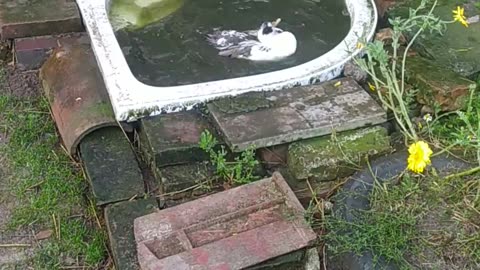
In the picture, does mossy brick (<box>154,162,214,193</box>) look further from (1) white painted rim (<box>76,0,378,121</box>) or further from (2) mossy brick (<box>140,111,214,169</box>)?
(1) white painted rim (<box>76,0,378,121</box>)

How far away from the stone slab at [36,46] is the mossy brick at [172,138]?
74 cm

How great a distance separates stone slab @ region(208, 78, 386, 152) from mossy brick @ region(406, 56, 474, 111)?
17cm

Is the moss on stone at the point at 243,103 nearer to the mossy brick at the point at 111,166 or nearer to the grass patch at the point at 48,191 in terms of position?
the mossy brick at the point at 111,166

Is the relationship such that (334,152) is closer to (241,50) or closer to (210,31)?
(241,50)

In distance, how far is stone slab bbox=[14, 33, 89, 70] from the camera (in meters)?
3.22

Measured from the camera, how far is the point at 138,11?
132 inches

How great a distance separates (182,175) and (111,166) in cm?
29

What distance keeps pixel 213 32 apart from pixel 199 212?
1159mm

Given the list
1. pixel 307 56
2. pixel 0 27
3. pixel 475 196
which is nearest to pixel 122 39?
pixel 0 27

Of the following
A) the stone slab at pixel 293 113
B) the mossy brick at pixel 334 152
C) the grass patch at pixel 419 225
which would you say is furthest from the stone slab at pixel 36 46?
the grass patch at pixel 419 225

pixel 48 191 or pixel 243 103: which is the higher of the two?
pixel 243 103

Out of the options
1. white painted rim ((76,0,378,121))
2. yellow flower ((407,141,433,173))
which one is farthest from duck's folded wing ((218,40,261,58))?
yellow flower ((407,141,433,173))

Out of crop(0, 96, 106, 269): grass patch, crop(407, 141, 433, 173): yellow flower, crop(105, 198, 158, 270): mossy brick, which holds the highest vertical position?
crop(407, 141, 433, 173): yellow flower

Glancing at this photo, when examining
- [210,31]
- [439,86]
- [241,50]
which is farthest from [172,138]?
[439,86]
